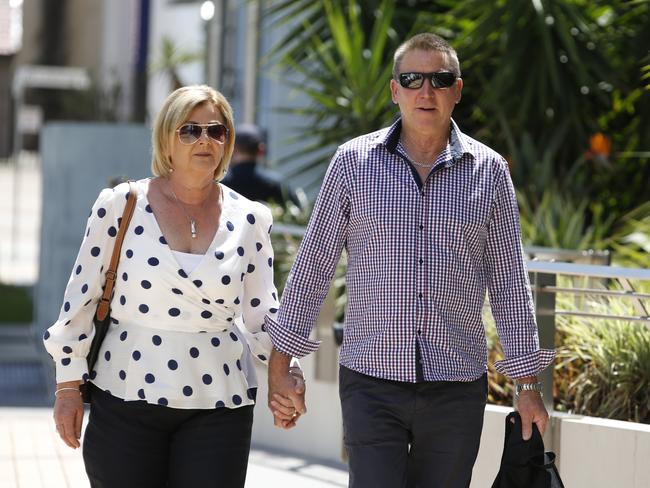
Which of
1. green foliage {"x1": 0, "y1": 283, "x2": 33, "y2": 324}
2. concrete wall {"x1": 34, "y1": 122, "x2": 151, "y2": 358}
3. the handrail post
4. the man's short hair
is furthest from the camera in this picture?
green foliage {"x1": 0, "y1": 283, "x2": 33, "y2": 324}

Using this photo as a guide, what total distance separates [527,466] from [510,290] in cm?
50

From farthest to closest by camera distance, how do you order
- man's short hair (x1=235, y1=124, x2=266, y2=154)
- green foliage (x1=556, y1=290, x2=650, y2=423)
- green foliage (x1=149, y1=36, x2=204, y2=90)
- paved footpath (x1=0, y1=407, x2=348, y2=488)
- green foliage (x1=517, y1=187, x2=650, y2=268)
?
green foliage (x1=149, y1=36, x2=204, y2=90), man's short hair (x1=235, y1=124, x2=266, y2=154), green foliage (x1=517, y1=187, x2=650, y2=268), paved footpath (x1=0, y1=407, x2=348, y2=488), green foliage (x1=556, y1=290, x2=650, y2=423)

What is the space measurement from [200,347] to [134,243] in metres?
0.34

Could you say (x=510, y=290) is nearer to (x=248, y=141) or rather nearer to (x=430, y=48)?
(x=430, y=48)

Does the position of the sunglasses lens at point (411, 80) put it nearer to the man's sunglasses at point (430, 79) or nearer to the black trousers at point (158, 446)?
the man's sunglasses at point (430, 79)

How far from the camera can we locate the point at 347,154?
3.73 m

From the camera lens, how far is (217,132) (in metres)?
3.71

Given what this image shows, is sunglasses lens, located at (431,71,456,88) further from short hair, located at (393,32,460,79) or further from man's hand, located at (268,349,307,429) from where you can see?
man's hand, located at (268,349,307,429)

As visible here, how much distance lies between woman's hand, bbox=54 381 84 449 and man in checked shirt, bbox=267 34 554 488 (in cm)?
55

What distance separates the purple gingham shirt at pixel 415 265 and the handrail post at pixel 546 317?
1.38m

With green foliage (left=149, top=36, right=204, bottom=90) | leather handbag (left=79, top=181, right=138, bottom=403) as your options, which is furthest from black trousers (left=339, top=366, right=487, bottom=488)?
green foliage (left=149, top=36, right=204, bottom=90)

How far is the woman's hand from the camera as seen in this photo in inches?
140

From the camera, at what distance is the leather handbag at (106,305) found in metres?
3.60

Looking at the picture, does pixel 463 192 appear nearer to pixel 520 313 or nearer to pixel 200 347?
pixel 520 313
